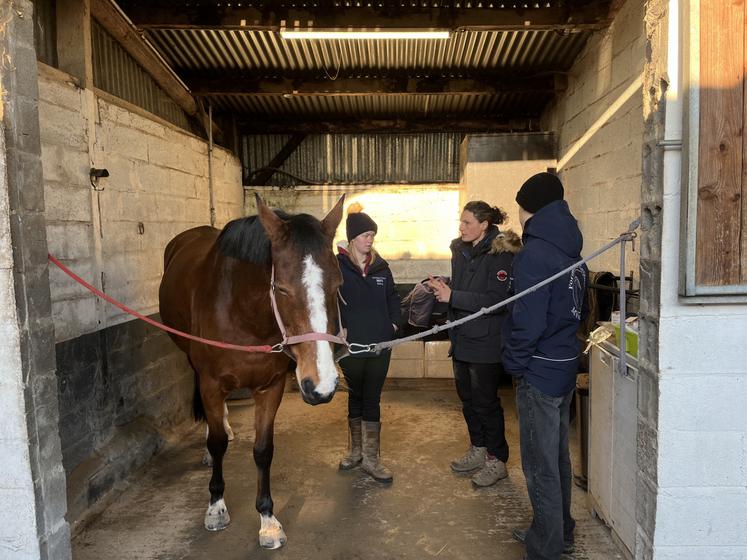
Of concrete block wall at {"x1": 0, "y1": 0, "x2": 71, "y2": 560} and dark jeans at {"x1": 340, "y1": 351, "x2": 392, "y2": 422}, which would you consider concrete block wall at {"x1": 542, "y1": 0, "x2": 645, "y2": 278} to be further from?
concrete block wall at {"x1": 0, "y1": 0, "x2": 71, "y2": 560}

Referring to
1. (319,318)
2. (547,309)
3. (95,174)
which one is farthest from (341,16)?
(547,309)

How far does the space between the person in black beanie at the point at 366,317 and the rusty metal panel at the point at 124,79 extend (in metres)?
2.00

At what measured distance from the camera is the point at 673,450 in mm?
1792

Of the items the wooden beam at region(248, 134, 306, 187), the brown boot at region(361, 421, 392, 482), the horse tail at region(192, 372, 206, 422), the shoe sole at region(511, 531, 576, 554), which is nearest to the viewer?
the shoe sole at region(511, 531, 576, 554)

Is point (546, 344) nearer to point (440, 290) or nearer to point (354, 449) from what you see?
point (440, 290)

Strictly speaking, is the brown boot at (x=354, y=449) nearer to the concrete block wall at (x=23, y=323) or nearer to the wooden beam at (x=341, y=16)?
the concrete block wall at (x=23, y=323)

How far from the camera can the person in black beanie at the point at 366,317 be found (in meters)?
3.08

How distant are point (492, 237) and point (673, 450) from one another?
4.90 feet

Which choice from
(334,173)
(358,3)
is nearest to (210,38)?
(358,3)

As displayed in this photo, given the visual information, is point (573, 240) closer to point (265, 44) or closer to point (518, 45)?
point (518, 45)

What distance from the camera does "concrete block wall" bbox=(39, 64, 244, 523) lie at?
287 cm

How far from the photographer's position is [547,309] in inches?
82.0

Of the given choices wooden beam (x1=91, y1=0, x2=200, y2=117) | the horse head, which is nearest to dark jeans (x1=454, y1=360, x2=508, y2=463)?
the horse head

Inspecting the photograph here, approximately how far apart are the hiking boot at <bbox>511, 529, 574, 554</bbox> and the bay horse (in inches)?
43.7
